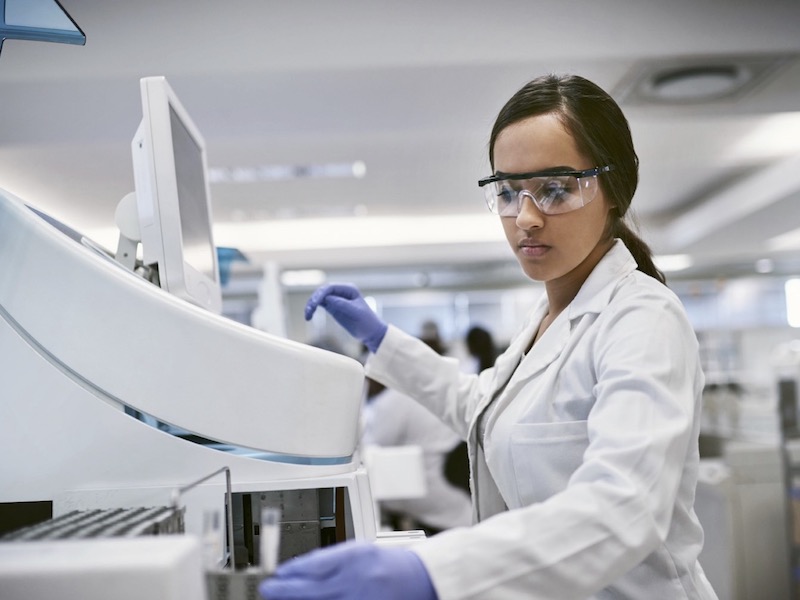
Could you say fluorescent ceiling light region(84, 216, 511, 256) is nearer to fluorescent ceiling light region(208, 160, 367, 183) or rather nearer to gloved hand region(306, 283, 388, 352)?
fluorescent ceiling light region(208, 160, 367, 183)

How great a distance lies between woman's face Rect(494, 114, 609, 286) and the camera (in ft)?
3.39

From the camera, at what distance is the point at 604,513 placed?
70cm

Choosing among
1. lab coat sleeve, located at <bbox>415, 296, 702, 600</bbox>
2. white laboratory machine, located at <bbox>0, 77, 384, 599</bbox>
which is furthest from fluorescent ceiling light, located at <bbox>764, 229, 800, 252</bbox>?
white laboratory machine, located at <bbox>0, 77, 384, 599</bbox>

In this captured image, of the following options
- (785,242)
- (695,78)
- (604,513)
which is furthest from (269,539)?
(785,242)

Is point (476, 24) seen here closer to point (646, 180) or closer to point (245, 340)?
point (245, 340)

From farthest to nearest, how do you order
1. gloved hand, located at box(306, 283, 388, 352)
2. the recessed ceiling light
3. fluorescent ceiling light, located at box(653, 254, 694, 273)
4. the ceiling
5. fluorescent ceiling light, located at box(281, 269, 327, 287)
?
fluorescent ceiling light, located at box(281, 269, 327, 287)
fluorescent ceiling light, located at box(653, 254, 694, 273)
the recessed ceiling light
the ceiling
gloved hand, located at box(306, 283, 388, 352)

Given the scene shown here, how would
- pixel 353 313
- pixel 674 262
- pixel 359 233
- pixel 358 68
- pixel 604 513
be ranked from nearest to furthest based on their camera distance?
pixel 604 513 < pixel 353 313 < pixel 358 68 < pixel 359 233 < pixel 674 262

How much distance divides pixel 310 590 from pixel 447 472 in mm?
2862

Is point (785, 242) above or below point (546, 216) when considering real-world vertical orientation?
above

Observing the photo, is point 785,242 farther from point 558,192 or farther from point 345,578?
point 345,578

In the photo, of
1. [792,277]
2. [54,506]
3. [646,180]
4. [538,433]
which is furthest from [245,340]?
[792,277]

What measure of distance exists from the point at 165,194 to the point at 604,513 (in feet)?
2.35

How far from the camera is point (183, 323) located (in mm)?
869

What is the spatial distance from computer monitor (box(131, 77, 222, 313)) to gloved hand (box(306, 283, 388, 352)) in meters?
0.36
